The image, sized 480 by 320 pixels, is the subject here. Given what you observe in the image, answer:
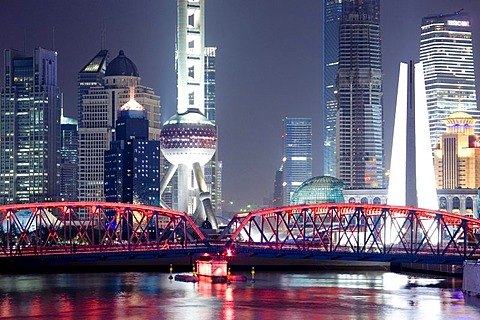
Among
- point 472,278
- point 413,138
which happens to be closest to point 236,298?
point 472,278

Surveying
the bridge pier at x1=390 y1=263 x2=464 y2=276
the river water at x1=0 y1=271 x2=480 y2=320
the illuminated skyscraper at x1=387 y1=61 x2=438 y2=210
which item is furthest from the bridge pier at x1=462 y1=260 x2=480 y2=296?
the illuminated skyscraper at x1=387 y1=61 x2=438 y2=210

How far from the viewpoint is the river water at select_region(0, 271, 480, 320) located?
98.6 metres

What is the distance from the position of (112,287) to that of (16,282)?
1371 cm

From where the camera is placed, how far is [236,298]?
111 metres

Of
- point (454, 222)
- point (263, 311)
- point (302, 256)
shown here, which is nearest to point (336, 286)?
point (302, 256)

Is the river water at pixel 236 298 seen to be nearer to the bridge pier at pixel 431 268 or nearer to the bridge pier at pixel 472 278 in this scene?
the bridge pier at pixel 472 278

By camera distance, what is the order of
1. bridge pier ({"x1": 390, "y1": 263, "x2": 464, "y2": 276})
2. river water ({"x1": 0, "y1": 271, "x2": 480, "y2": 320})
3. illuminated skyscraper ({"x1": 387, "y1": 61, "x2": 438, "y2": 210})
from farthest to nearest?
illuminated skyscraper ({"x1": 387, "y1": 61, "x2": 438, "y2": 210}), bridge pier ({"x1": 390, "y1": 263, "x2": 464, "y2": 276}), river water ({"x1": 0, "y1": 271, "x2": 480, "y2": 320})

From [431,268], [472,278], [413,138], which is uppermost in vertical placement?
[413,138]

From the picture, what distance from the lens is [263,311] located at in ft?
331

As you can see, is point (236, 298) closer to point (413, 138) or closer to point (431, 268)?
point (431, 268)

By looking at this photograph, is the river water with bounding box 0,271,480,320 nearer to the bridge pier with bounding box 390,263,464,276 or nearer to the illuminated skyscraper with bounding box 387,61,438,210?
the bridge pier with bounding box 390,263,464,276

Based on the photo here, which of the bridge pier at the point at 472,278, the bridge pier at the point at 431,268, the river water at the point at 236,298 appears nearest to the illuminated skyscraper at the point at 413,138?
the bridge pier at the point at 431,268

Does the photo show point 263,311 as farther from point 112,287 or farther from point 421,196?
point 421,196

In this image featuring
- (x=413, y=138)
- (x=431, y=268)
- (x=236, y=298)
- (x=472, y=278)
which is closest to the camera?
(x=236, y=298)
